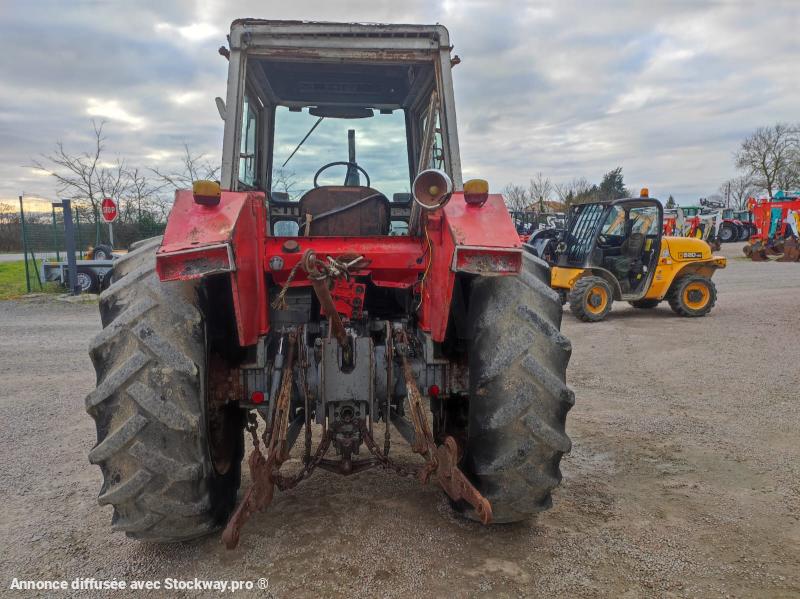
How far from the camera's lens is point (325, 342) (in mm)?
2727

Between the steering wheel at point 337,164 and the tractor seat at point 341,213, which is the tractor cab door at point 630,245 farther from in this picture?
the tractor seat at point 341,213

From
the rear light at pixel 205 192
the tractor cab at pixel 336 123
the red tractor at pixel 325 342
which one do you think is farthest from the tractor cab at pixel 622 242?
the rear light at pixel 205 192

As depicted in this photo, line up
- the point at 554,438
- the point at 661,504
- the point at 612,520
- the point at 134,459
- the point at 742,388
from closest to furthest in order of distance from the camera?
the point at 134,459
the point at 554,438
the point at 612,520
the point at 661,504
the point at 742,388

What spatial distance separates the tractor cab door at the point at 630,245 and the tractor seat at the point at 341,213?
7.95 metres

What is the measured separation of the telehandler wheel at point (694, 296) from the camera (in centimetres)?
1089

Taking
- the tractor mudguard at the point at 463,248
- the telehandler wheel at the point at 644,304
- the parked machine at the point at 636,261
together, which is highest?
the tractor mudguard at the point at 463,248

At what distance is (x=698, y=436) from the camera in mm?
4527

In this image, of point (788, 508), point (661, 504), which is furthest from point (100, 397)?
point (788, 508)

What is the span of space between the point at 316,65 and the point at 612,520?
121 inches

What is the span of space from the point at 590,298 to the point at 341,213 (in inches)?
307

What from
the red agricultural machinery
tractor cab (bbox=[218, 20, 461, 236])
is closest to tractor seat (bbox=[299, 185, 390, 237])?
tractor cab (bbox=[218, 20, 461, 236])

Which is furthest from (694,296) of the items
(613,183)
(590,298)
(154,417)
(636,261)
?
(613,183)

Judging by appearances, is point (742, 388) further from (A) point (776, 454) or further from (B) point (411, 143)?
(B) point (411, 143)

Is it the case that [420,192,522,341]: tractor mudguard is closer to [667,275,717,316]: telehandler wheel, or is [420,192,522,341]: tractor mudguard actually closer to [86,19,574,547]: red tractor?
[86,19,574,547]: red tractor
